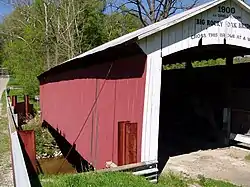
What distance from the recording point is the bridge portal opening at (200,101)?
32.3 ft

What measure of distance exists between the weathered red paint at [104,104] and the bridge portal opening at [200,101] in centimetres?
148

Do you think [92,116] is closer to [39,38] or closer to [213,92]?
[213,92]

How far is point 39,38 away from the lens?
101 feet

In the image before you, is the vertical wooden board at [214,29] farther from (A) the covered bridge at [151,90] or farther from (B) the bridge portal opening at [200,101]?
(B) the bridge portal opening at [200,101]

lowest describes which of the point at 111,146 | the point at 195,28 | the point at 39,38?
the point at 111,146

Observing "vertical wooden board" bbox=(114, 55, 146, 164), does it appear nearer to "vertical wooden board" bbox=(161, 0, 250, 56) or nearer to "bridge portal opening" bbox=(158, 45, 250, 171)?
"vertical wooden board" bbox=(161, 0, 250, 56)

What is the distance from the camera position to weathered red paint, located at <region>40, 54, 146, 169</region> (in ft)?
21.1

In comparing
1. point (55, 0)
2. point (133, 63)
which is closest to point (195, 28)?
point (133, 63)

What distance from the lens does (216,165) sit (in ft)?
25.6

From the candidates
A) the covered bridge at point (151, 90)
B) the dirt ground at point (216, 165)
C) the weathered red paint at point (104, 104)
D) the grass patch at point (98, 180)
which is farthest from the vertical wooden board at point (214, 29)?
the dirt ground at point (216, 165)

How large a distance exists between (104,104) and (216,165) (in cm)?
288

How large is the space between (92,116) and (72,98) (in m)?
2.68

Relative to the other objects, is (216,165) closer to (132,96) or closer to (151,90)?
(132,96)

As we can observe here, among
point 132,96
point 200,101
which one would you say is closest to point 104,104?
point 132,96
